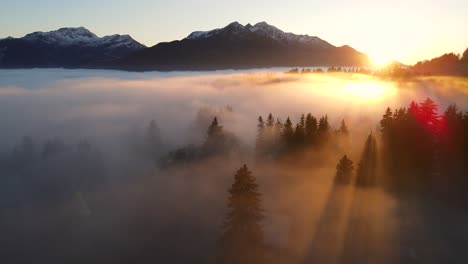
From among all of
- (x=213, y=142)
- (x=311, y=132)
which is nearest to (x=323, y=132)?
(x=311, y=132)

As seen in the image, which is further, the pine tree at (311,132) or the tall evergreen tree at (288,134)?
the tall evergreen tree at (288,134)

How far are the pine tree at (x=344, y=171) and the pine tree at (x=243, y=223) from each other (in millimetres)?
34296

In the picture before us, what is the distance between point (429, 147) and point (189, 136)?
8287 cm

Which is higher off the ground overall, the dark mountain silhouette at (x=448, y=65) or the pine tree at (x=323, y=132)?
the dark mountain silhouette at (x=448, y=65)

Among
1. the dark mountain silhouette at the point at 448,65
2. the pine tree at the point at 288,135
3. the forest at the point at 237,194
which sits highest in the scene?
the dark mountain silhouette at the point at 448,65

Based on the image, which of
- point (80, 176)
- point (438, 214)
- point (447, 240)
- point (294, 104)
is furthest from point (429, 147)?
point (294, 104)

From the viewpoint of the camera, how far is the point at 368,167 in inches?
3019

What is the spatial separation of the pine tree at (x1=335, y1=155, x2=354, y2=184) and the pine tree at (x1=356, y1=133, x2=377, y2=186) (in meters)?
2.50

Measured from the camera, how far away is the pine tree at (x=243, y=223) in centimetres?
4219

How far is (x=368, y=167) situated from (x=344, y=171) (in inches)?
254

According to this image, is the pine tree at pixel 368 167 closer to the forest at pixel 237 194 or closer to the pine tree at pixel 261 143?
the forest at pixel 237 194

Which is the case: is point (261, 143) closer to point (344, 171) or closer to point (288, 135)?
point (288, 135)

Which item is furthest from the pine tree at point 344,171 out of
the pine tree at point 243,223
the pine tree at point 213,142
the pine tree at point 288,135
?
the pine tree at point 243,223

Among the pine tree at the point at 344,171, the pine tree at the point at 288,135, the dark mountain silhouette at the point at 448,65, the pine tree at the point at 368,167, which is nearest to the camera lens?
the pine tree at the point at 344,171
